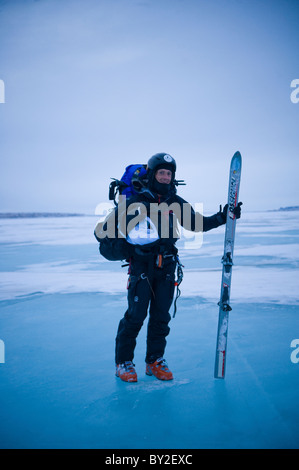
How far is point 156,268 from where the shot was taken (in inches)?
113

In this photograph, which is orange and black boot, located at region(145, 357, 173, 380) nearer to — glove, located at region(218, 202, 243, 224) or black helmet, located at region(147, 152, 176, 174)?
glove, located at region(218, 202, 243, 224)

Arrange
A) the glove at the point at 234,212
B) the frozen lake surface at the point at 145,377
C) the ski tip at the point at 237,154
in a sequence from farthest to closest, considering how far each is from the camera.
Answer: the ski tip at the point at 237,154, the glove at the point at 234,212, the frozen lake surface at the point at 145,377

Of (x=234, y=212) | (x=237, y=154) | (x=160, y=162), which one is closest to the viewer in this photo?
(x=160, y=162)

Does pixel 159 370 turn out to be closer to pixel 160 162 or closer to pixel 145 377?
pixel 145 377

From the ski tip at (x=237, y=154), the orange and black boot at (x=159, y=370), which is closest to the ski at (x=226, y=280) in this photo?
the ski tip at (x=237, y=154)

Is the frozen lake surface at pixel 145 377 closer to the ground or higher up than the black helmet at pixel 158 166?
closer to the ground

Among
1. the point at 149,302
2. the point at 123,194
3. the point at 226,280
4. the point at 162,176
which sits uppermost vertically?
the point at 162,176

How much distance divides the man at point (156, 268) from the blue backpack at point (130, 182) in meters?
0.06

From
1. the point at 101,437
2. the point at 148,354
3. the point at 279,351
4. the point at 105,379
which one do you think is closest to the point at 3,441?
the point at 101,437

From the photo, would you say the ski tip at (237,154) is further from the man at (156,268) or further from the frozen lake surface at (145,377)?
the frozen lake surface at (145,377)

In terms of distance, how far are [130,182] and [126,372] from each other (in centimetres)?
180

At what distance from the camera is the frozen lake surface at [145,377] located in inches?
85.3

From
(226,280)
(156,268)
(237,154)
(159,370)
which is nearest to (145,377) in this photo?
(159,370)

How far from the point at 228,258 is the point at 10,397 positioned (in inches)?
91.2
